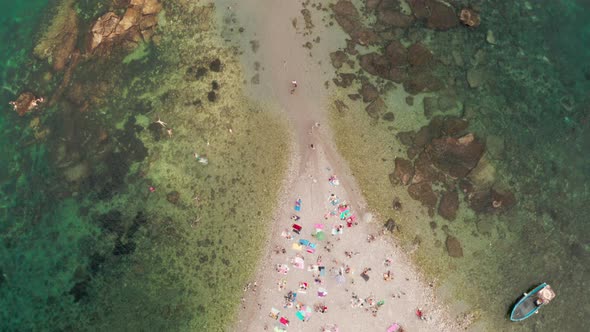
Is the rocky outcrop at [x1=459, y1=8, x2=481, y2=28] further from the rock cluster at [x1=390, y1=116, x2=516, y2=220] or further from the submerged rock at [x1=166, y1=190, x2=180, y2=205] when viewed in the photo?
the submerged rock at [x1=166, y1=190, x2=180, y2=205]

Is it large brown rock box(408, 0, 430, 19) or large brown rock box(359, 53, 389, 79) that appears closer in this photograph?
large brown rock box(359, 53, 389, 79)

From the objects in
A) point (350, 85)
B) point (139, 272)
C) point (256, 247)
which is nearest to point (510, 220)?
point (350, 85)

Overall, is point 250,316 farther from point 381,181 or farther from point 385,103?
point 385,103

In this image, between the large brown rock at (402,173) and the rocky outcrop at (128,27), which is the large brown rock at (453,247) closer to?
the large brown rock at (402,173)

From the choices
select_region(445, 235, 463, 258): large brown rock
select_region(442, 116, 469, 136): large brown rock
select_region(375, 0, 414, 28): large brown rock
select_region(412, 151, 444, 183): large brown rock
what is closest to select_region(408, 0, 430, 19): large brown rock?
select_region(375, 0, 414, 28): large brown rock

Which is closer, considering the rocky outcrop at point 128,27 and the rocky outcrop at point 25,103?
the rocky outcrop at point 128,27

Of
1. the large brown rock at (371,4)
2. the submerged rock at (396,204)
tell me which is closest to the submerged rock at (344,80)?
the large brown rock at (371,4)

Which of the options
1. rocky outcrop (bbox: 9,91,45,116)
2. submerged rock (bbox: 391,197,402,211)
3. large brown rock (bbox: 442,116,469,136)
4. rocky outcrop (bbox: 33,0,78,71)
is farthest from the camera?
rocky outcrop (bbox: 33,0,78,71)
